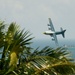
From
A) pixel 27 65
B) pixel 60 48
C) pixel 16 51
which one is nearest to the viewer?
pixel 16 51

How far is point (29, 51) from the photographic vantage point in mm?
10273

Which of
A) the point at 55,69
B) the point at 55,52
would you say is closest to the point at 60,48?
the point at 55,52

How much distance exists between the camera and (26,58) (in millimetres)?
9906

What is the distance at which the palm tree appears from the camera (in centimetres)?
901

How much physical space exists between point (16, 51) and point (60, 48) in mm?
1706

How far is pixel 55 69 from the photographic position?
941 centimetres

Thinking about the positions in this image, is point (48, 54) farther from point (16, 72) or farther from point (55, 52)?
point (16, 72)

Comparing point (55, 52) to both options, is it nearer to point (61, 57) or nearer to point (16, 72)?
point (61, 57)

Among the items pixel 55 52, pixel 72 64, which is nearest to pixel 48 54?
pixel 55 52

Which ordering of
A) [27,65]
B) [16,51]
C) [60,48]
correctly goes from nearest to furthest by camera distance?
[16,51] → [27,65] → [60,48]

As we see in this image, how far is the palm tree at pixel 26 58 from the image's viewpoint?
29.6 feet

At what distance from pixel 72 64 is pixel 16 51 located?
4.80ft

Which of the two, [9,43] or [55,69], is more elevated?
[9,43]

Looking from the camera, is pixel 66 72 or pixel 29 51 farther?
pixel 29 51
